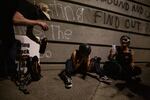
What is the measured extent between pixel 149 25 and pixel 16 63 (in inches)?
231

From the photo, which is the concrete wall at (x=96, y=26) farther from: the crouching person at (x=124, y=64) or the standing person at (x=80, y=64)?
the crouching person at (x=124, y=64)

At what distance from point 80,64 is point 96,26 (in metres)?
1.51

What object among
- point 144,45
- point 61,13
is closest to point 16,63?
point 61,13

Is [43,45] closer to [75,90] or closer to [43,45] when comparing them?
[43,45]

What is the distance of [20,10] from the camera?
552cm

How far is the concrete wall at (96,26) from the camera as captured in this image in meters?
6.45

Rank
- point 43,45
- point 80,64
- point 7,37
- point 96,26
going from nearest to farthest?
point 7,37 → point 43,45 → point 80,64 → point 96,26

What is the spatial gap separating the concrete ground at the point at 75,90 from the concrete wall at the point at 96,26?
23.3 inches

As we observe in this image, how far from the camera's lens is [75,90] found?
539 cm

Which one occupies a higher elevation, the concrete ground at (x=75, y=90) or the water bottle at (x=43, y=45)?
the water bottle at (x=43, y=45)

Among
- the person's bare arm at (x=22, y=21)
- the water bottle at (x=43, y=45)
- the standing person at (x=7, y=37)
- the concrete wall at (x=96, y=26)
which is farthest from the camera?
the concrete wall at (x=96, y=26)

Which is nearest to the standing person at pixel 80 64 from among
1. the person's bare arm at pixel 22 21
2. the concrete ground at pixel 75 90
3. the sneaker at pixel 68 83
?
the sneaker at pixel 68 83

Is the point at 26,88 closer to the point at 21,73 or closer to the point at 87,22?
the point at 21,73

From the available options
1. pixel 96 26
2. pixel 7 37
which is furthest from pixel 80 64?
pixel 7 37
